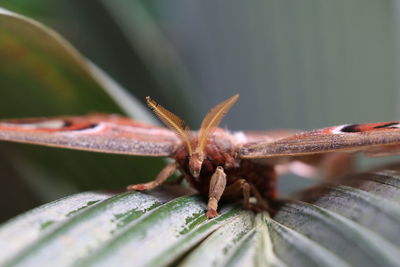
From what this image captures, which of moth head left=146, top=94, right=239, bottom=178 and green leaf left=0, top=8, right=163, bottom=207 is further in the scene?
green leaf left=0, top=8, right=163, bottom=207

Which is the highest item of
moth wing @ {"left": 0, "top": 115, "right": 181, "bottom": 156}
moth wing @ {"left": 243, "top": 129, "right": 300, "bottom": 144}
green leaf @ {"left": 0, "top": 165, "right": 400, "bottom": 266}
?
moth wing @ {"left": 243, "top": 129, "right": 300, "bottom": 144}

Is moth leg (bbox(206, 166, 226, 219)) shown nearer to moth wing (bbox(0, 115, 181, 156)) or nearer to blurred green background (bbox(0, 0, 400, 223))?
moth wing (bbox(0, 115, 181, 156))

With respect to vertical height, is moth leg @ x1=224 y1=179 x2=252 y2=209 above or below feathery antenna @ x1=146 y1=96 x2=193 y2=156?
below

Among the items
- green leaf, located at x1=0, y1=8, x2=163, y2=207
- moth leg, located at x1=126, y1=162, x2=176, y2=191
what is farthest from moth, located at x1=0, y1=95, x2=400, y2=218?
green leaf, located at x1=0, y1=8, x2=163, y2=207

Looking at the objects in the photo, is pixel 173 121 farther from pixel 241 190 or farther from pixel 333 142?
pixel 333 142

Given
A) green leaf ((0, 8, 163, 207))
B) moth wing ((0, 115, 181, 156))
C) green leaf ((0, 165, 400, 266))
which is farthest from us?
green leaf ((0, 8, 163, 207))

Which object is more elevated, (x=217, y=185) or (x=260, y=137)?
(x=260, y=137)

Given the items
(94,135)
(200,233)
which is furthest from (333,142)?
(94,135)
